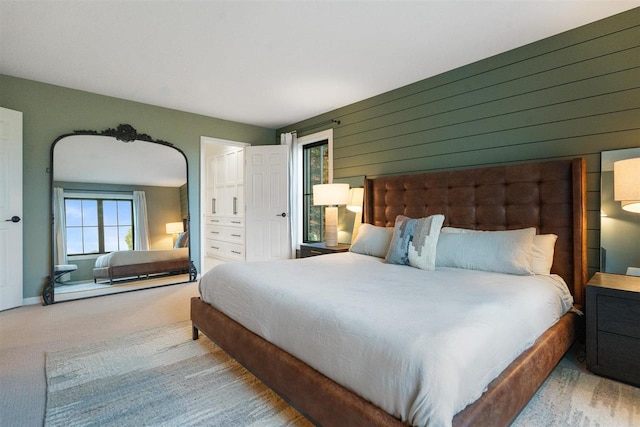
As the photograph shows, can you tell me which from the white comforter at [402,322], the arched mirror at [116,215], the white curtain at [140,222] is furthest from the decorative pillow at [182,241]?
the white comforter at [402,322]

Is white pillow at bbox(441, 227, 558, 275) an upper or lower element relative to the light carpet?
upper

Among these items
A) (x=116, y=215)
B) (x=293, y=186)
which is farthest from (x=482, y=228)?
(x=116, y=215)

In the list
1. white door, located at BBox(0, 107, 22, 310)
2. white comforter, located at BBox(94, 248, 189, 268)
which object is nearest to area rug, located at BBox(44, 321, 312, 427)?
white door, located at BBox(0, 107, 22, 310)

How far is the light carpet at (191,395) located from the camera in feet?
5.26

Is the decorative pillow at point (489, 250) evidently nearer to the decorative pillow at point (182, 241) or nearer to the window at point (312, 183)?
the window at point (312, 183)

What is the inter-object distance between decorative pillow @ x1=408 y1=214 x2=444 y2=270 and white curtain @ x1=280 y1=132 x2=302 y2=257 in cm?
278

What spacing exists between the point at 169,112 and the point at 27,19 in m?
2.13

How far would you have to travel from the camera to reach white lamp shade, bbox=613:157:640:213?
197 cm

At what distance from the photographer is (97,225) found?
404 centimetres

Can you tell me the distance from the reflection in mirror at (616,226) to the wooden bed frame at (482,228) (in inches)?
6.9

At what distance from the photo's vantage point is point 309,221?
529 cm

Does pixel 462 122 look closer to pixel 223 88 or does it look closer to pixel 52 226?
pixel 223 88

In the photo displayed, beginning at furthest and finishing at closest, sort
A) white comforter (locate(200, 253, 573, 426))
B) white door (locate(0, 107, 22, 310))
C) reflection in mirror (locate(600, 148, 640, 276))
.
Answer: white door (locate(0, 107, 22, 310)) → reflection in mirror (locate(600, 148, 640, 276)) → white comforter (locate(200, 253, 573, 426))

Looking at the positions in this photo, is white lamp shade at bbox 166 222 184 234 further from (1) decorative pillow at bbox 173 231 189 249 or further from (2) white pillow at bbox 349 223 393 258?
(2) white pillow at bbox 349 223 393 258
